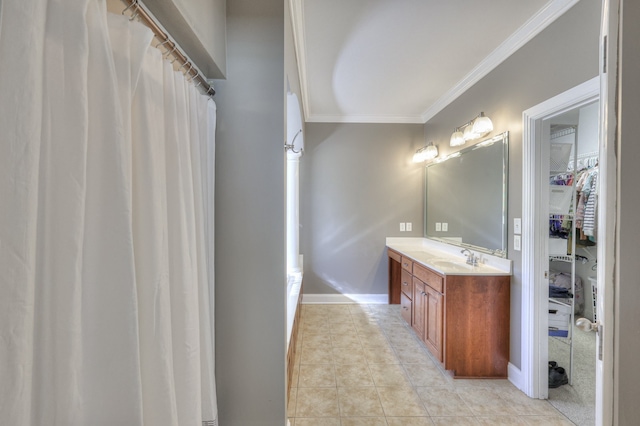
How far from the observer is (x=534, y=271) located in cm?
188

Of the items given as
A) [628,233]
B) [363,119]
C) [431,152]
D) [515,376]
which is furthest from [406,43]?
[515,376]

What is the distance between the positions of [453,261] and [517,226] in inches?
27.9

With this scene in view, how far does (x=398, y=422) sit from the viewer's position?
5.48 ft

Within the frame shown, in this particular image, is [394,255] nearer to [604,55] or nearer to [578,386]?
[578,386]

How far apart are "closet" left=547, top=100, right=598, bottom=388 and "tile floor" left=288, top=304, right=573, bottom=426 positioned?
51cm

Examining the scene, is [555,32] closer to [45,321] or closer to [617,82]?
[617,82]

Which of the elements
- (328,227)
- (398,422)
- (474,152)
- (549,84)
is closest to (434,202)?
(474,152)

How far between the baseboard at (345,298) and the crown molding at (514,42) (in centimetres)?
273

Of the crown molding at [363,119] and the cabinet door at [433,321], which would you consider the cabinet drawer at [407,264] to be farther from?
the crown molding at [363,119]

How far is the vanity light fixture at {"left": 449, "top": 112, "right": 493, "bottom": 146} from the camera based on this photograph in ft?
7.51

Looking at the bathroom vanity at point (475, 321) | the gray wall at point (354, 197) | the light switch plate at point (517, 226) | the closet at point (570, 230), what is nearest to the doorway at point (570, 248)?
the closet at point (570, 230)

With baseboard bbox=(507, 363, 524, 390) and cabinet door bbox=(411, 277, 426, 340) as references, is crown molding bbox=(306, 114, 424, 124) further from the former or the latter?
baseboard bbox=(507, 363, 524, 390)

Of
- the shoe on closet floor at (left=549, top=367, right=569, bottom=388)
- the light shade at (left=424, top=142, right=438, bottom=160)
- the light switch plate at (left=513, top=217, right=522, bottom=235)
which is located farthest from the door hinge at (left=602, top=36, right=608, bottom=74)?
the light shade at (left=424, top=142, right=438, bottom=160)

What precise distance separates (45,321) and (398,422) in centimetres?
194
